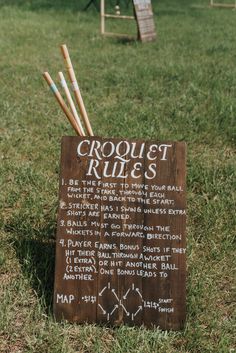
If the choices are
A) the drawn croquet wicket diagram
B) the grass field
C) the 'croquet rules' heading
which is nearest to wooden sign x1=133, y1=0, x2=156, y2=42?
the grass field

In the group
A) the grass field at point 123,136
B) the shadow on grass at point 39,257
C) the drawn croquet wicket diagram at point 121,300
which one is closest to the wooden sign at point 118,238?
the drawn croquet wicket diagram at point 121,300

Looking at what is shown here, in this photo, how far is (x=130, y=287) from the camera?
2.74 m

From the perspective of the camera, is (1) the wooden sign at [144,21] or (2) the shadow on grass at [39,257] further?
(1) the wooden sign at [144,21]

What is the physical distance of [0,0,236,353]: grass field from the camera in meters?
2.72

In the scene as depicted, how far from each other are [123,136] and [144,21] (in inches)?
275

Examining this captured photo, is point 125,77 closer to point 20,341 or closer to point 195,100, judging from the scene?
point 195,100

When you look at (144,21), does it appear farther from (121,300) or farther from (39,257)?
(121,300)

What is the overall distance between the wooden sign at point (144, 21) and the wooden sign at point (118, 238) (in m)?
8.94

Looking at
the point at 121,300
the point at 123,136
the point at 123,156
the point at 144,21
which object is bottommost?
the point at 121,300

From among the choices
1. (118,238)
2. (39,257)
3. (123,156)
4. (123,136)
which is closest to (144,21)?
(123,136)

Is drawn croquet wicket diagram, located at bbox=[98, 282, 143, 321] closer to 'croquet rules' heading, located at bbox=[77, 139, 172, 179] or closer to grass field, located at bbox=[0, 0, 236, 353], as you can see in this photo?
grass field, located at bbox=[0, 0, 236, 353]

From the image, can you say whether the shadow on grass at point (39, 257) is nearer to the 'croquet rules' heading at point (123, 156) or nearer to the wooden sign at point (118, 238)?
the wooden sign at point (118, 238)

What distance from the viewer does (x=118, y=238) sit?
2.74 m

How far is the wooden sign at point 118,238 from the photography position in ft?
8.89
